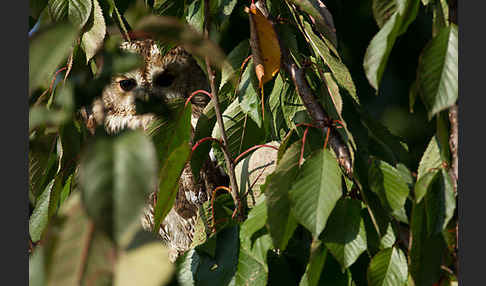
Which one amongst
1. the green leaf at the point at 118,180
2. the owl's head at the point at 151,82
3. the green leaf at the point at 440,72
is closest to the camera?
the green leaf at the point at 118,180

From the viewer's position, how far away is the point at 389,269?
583 millimetres

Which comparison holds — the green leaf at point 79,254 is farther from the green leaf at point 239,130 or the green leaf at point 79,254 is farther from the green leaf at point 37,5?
the green leaf at point 37,5

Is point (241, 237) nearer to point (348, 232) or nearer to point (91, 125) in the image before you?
point (348, 232)

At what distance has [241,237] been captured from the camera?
25.3 inches

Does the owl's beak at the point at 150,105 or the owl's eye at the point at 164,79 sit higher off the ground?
the owl's beak at the point at 150,105

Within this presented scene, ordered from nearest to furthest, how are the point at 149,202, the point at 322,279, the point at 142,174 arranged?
the point at 142,174, the point at 322,279, the point at 149,202

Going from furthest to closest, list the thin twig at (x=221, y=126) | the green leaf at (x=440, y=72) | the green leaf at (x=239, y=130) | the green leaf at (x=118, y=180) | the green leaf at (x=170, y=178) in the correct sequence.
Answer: the green leaf at (x=239, y=130) → the thin twig at (x=221, y=126) → the green leaf at (x=170, y=178) → the green leaf at (x=440, y=72) → the green leaf at (x=118, y=180)

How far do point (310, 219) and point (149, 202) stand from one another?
122cm

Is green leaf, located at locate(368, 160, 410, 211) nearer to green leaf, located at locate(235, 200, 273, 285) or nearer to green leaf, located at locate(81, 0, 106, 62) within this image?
green leaf, located at locate(235, 200, 273, 285)

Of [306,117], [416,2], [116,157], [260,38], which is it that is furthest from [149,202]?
[116,157]

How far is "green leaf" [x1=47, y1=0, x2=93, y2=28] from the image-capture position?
2.29 feet

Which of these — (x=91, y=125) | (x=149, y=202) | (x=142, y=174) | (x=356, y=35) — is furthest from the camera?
(x=91, y=125)

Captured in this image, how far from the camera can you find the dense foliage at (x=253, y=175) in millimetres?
A: 296

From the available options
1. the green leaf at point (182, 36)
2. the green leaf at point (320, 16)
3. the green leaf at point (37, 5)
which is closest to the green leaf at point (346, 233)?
the green leaf at point (320, 16)
